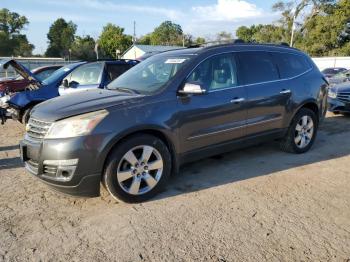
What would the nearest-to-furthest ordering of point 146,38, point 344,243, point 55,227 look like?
1. point 344,243
2. point 55,227
3. point 146,38

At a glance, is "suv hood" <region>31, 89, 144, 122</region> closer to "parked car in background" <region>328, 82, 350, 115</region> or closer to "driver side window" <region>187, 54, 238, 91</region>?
"driver side window" <region>187, 54, 238, 91</region>

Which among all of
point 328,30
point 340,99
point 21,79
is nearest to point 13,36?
point 328,30

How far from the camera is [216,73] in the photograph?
4.55 metres

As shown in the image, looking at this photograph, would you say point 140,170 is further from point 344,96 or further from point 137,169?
point 344,96

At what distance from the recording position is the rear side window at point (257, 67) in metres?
4.83

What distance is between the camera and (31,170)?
383 centimetres

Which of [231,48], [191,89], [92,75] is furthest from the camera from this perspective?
[92,75]

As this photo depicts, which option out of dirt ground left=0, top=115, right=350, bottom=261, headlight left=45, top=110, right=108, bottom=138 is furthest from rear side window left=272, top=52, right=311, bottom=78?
headlight left=45, top=110, right=108, bottom=138

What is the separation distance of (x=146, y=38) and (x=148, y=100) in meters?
96.7

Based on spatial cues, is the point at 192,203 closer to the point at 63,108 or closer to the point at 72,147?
the point at 72,147

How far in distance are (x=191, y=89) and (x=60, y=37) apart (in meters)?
82.5

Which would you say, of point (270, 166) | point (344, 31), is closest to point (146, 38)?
point (344, 31)

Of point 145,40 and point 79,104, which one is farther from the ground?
point 145,40

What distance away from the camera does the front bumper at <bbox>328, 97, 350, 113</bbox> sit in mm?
8754
